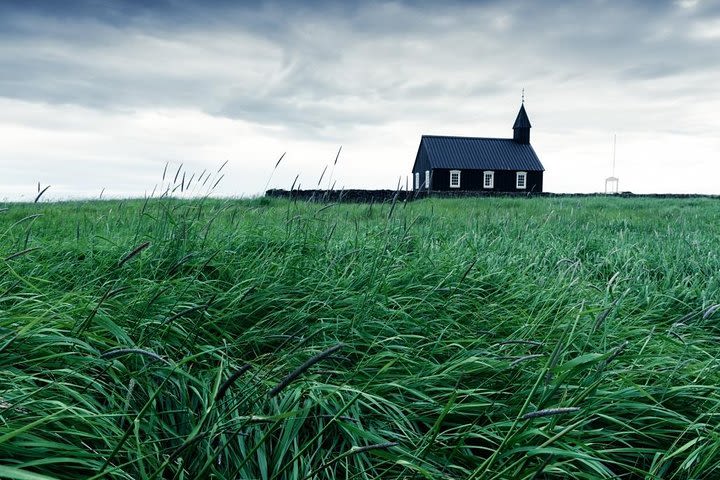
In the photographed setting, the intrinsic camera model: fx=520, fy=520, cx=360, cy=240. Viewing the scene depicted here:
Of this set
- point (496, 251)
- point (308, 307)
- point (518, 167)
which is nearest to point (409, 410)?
point (308, 307)

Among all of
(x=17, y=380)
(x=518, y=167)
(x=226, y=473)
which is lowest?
(x=226, y=473)

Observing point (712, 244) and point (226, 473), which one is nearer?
point (226, 473)

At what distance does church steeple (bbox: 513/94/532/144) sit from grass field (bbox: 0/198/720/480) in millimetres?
41793

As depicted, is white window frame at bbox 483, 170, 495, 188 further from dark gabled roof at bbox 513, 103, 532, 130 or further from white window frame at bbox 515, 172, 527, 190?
dark gabled roof at bbox 513, 103, 532, 130

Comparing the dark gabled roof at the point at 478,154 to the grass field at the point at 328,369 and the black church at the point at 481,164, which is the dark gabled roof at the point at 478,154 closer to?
the black church at the point at 481,164

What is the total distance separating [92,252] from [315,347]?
1942 millimetres

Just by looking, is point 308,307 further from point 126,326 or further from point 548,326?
point 548,326

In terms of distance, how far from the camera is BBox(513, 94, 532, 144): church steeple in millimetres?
43781

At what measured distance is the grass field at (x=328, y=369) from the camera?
1692mm

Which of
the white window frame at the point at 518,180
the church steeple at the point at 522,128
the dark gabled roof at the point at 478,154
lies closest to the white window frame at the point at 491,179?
the dark gabled roof at the point at 478,154

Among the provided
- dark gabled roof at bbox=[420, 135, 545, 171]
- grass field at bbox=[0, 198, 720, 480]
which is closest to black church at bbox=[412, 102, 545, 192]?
dark gabled roof at bbox=[420, 135, 545, 171]

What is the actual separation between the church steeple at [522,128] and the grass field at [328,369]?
41.8 m

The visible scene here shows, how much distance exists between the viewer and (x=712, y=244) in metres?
6.66

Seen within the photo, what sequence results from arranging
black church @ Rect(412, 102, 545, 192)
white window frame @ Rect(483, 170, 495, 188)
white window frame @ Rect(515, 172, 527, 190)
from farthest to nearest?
white window frame @ Rect(515, 172, 527, 190) < white window frame @ Rect(483, 170, 495, 188) < black church @ Rect(412, 102, 545, 192)
